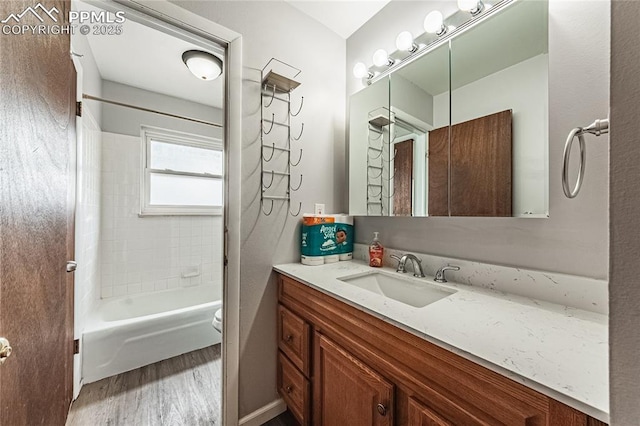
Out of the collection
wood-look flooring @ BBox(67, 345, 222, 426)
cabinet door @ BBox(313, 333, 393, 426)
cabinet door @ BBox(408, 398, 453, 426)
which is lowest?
wood-look flooring @ BBox(67, 345, 222, 426)

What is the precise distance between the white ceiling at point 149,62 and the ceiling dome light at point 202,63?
4cm

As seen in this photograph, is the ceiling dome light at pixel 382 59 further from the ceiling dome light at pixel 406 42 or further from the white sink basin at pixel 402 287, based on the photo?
the white sink basin at pixel 402 287

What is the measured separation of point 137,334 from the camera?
71.1 inches

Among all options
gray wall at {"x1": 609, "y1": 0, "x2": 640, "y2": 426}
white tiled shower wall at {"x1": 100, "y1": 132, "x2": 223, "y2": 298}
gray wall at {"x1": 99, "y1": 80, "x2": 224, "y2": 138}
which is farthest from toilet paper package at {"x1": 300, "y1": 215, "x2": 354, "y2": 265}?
gray wall at {"x1": 99, "y1": 80, "x2": 224, "y2": 138}

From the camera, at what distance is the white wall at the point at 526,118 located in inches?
36.6

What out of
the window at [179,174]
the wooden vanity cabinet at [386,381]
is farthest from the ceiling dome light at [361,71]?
the window at [179,174]

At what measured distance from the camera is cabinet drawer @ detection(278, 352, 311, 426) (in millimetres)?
1176

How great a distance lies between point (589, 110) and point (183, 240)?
3.10m

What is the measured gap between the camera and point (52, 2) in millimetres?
794

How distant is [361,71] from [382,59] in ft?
0.52

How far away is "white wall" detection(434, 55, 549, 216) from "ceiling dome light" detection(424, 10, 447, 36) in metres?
0.36

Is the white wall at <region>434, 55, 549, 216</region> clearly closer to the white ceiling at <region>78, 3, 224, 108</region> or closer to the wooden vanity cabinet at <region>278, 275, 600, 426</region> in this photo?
the wooden vanity cabinet at <region>278, 275, 600, 426</region>

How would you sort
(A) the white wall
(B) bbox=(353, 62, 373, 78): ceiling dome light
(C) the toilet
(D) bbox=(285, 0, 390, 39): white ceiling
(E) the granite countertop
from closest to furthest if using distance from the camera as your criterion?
1. (E) the granite countertop
2. (A) the white wall
3. (D) bbox=(285, 0, 390, 39): white ceiling
4. (B) bbox=(353, 62, 373, 78): ceiling dome light
5. (C) the toilet

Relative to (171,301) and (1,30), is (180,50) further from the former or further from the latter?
(171,301)
